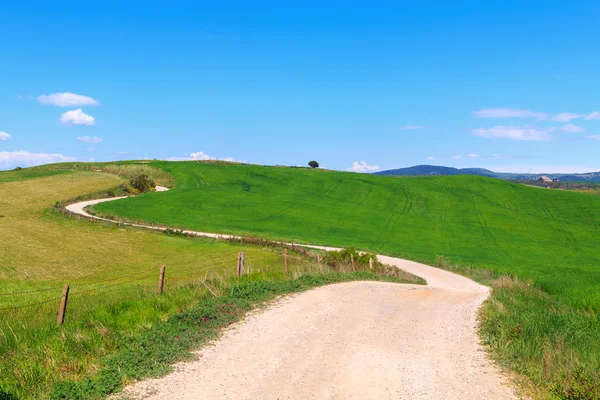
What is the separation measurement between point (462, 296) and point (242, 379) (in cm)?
1465

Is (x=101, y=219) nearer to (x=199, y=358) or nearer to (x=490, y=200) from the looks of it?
(x=199, y=358)

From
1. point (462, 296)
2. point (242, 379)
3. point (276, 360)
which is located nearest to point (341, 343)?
point (276, 360)

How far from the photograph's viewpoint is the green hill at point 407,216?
191ft

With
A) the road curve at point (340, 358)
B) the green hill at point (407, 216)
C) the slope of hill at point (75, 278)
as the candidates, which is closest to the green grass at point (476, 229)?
the green hill at point (407, 216)

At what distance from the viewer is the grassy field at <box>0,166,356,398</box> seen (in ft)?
35.7

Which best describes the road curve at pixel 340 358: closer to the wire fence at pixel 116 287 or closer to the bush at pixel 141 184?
the wire fence at pixel 116 287

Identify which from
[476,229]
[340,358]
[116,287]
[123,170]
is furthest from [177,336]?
[123,170]

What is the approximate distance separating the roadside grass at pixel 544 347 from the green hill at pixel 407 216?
643 inches

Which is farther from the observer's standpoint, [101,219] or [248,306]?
[101,219]

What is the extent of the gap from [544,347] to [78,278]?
31.2m

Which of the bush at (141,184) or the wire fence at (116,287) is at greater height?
the bush at (141,184)

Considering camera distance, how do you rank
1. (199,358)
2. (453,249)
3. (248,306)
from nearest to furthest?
(199,358)
(248,306)
(453,249)

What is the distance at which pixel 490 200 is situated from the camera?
98.1 m

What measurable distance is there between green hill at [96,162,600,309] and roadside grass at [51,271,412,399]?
21.6 m
